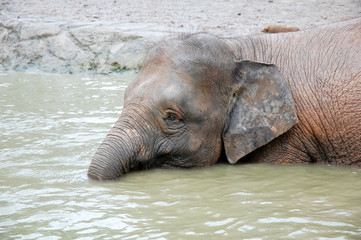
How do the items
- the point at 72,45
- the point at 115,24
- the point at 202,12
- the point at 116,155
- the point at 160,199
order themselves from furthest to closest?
the point at 202,12, the point at 115,24, the point at 72,45, the point at 116,155, the point at 160,199

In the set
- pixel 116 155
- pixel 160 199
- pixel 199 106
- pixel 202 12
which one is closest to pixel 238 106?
pixel 199 106

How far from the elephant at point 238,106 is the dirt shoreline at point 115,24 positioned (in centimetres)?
634

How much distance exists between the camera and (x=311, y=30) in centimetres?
704

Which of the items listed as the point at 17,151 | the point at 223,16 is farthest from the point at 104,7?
the point at 17,151

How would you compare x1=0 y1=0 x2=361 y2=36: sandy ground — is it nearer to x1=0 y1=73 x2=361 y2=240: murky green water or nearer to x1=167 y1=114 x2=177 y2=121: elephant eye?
x1=0 y1=73 x2=361 y2=240: murky green water

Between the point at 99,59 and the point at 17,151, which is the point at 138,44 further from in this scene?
the point at 17,151

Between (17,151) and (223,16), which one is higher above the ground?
(223,16)

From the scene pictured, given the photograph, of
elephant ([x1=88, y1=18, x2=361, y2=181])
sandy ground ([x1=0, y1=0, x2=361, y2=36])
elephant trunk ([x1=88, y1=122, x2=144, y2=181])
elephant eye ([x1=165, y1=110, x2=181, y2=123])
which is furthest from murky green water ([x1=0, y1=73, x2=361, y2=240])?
sandy ground ([x1=0, y1=0, x2=361, y2=36])

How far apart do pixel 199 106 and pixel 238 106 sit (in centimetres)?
50

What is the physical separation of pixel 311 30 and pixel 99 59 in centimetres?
716

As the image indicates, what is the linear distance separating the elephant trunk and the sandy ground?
25.1 feet

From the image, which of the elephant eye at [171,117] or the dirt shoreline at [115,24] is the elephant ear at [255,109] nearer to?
the elephant eye at [171,117]

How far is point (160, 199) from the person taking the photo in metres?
5.27

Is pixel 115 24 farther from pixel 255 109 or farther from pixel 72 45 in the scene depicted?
pixel 255 109
